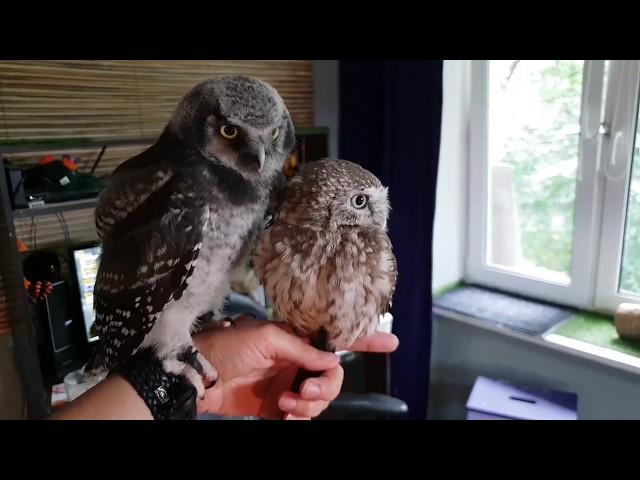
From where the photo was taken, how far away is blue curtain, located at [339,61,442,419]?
77.0 inches

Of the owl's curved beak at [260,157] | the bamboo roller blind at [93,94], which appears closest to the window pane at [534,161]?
the bamboo roller blind at [93,94]

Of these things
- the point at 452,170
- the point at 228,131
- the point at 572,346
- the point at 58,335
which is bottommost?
the point at 572,346

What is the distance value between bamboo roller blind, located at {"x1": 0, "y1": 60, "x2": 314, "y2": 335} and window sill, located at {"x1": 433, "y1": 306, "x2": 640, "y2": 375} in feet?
5.04

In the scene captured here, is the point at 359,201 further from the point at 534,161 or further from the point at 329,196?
the point at 534,161

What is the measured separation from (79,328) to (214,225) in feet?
4.65

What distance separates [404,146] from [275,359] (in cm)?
135

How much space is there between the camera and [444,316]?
240 centimetres

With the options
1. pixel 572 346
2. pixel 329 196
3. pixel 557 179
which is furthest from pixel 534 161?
pixel 329 196

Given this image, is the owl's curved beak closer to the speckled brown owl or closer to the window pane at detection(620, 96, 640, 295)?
the speckled brown owl

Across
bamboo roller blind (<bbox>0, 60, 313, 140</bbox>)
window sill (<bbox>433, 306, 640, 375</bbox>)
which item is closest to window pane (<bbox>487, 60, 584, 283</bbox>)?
window sill (<bbox>433, 306, 640, 375</bbox>)

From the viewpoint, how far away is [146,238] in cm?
58
